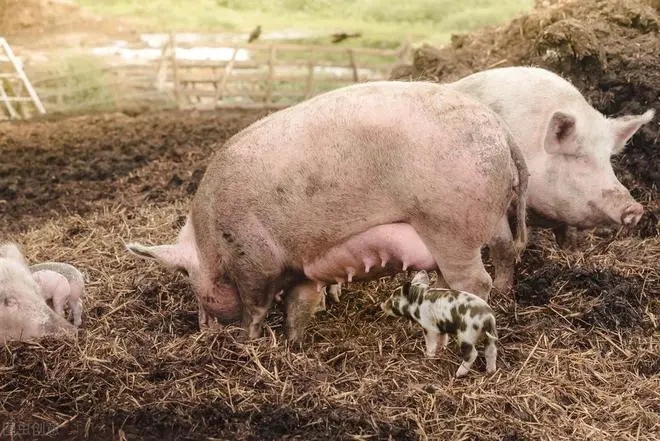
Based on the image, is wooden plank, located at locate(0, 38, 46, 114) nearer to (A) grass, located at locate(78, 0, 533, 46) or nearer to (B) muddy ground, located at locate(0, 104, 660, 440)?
(A) grass, located at locate(78, 0, 533, 46)

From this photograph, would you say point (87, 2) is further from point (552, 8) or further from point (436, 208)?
point (436, 208)

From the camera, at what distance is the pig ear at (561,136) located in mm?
5129

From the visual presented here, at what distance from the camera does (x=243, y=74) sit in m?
14.6

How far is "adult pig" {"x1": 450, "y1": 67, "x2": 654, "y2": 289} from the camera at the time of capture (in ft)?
17.5

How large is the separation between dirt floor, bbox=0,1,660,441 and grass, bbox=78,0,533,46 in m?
6.18

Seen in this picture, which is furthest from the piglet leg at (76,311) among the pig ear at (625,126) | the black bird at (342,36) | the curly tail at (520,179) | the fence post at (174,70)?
the black bird at (342,36)

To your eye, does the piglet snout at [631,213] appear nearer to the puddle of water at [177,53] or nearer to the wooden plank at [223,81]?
the puddle of water at [177,53]

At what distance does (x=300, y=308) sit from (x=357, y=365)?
1.85ft

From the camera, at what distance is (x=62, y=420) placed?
414cm

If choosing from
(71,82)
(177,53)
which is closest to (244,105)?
(177,53)

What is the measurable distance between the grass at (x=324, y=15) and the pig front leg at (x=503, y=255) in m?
7.75

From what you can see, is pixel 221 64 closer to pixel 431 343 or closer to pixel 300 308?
pixel 300 308

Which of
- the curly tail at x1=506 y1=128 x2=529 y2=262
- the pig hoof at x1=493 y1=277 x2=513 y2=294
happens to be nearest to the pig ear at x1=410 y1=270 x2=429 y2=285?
the curly tail at x1=506 y1=128 x2=529 y2=262

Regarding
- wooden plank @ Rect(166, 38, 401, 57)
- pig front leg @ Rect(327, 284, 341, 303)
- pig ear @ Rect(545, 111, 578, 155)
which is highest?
pig ear @ Rect(545, 111, 578, 155)
